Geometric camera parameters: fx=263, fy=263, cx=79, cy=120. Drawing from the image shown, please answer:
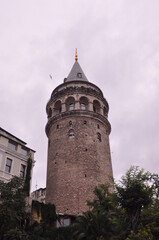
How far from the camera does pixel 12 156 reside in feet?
75.4

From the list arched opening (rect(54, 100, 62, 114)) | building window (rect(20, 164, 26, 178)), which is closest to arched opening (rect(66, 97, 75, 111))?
arched opening (rect(54, 100, 62, 114))

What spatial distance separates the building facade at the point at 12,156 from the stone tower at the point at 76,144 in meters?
6.20

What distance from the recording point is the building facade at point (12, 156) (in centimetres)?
2191

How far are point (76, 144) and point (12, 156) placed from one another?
9.60 metres

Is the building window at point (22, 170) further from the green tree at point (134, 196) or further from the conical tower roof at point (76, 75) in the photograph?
the conical tower roof at point (76, 75)

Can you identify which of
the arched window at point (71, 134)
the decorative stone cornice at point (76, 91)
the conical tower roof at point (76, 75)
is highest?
the conical tower roof at point (76, 75)

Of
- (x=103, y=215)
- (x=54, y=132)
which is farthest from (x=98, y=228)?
(x=54, y=132)

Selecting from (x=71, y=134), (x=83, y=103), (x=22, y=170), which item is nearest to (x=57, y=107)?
(x=83, y=103)

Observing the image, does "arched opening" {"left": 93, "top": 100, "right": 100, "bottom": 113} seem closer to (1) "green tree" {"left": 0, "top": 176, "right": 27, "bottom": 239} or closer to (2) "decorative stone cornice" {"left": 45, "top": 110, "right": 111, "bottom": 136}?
(2) "decorative stone cornice" {"left": 45, "top": 110, "right": 111, "bottom": 136}

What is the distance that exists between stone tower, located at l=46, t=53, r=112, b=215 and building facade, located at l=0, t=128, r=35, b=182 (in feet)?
20.3

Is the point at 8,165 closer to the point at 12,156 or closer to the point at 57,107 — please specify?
the point at 12,156

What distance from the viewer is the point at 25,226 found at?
19.9 meters

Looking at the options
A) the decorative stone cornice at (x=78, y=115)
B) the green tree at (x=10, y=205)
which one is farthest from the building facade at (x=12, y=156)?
the decorative stone cornice at (x=78, y=115)

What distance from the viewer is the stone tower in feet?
91.9
